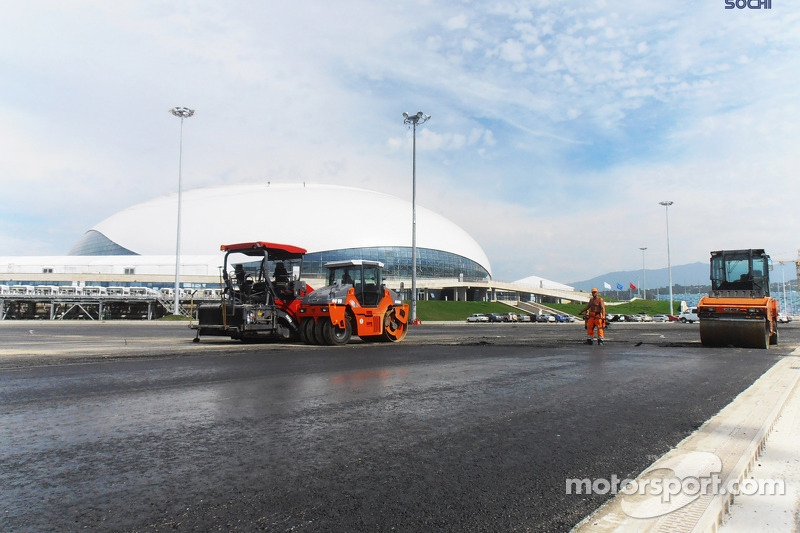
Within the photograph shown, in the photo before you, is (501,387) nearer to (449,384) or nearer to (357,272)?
(449,384)

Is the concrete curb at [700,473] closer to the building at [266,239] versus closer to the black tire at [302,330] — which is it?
the black tire at [302,330]

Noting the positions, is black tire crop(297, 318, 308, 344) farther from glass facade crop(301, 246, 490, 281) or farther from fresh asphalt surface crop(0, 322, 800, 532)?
glass facade crop(301, 246, 490, 281)

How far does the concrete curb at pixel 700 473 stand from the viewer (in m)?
2.60

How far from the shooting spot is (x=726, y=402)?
19.9 feet

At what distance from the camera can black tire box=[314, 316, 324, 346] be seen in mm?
14953

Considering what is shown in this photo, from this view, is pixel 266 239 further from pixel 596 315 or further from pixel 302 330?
pixel 596 315

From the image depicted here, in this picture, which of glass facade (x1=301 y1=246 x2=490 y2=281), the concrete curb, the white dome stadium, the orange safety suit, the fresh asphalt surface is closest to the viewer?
the concrete curb

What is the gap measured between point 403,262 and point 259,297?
59361 mm

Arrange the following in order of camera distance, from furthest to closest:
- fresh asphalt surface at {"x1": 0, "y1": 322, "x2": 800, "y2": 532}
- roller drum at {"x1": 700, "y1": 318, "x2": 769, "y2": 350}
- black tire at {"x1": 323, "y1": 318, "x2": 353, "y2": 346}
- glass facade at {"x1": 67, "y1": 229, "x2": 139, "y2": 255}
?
glass facade at {"x1": 67, "y1": 229, "x2": 139, "y2": 255} < black tire at {"x1": 323, "y1": 318, "x2": 353, "y2": 346} < roller drum at {"x1": 700, "y1": 318, "x2": 769, "y2": 350} < fresh asphalt surface at {"x1": 0, "y1": 322, "x2": 800, "y2": 532}

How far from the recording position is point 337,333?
15445 millimetres

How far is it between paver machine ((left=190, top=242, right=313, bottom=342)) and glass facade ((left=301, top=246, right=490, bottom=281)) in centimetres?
4697

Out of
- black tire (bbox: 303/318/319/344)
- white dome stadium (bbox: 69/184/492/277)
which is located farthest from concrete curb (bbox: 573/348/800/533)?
white dome stadium (bbox: 69/184/492/277)

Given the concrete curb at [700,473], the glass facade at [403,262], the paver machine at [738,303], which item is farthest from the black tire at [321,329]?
the glass facade at [403,262]

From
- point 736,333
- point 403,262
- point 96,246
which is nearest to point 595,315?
point 736,333
